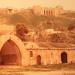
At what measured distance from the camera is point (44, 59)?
10.9 feet

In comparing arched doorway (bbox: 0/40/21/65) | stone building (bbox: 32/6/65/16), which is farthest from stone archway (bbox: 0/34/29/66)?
stone building (bbox: 32/6/65/16)

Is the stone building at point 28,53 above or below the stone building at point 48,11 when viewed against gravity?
below

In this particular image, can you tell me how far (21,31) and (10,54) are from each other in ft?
1.06

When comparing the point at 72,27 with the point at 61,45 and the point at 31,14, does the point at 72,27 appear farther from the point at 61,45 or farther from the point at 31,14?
the point at 31,14

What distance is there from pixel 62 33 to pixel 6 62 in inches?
32.3

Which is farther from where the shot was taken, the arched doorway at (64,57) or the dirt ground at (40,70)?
the arched doorway at (64,57)

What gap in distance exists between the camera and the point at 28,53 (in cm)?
329

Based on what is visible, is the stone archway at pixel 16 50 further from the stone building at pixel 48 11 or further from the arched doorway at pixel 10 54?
the stone building at pixel 48 11

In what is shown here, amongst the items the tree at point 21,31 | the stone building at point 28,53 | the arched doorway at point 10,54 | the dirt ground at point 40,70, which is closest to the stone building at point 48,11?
the tree at point 21,31

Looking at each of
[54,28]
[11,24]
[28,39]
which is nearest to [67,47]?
[54,28]

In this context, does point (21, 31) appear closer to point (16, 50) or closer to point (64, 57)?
point (16, 50)

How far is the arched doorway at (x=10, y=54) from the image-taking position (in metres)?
3.24

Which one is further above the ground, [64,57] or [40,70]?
[64,57]

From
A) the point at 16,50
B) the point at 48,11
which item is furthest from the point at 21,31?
the point at 48,11
